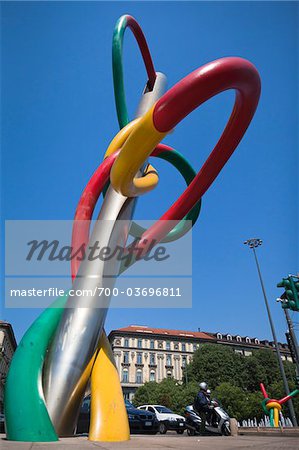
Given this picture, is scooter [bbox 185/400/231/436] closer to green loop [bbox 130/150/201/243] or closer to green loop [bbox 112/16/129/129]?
green loop [bbox 130/150/201/243]

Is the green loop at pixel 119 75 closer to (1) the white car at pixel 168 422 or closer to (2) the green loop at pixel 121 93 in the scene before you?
(2) the green loop at pixel 121 93

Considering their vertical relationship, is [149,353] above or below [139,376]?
above

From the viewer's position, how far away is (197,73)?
6.37 meters

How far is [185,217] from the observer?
444 inches

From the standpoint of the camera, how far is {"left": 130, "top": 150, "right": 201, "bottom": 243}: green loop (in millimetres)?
10351

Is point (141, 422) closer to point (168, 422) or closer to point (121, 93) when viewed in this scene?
point (168, 422)

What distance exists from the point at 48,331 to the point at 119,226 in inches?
103

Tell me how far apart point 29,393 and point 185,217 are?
6.73 m

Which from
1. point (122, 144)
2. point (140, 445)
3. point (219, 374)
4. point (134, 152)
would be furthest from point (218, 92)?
point (219, 374)

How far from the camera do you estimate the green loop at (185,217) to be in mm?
10351

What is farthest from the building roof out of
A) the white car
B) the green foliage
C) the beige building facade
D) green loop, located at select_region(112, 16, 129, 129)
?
green loop, located at select_region(112, 16, 129, 129)

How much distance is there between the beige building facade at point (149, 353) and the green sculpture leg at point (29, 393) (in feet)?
237

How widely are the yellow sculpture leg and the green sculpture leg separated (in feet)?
2.56

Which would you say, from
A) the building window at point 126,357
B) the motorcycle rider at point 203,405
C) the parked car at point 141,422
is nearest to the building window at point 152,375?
the building window at point 126,357
